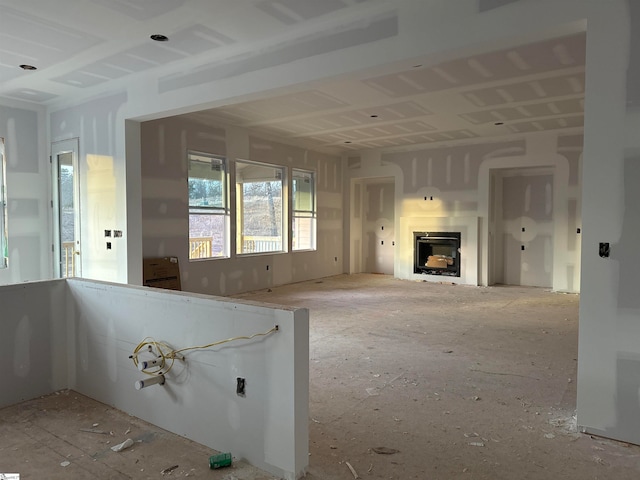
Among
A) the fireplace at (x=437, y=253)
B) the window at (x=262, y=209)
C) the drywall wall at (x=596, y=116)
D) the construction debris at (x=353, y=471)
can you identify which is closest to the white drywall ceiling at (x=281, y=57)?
the drywall wall at (x=596, y=116)

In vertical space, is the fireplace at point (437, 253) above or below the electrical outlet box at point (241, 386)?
above

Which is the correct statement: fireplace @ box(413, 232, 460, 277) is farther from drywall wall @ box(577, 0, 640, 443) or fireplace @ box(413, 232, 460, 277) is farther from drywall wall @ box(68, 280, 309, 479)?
drywall wall @ box(68, 280, 309, 479)

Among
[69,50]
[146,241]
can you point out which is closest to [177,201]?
[146,241]

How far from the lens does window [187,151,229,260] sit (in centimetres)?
727

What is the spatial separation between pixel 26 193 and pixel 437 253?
24.6 feet

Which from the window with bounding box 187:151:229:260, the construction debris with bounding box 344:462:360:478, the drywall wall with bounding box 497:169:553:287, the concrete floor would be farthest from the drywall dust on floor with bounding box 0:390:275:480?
the drywall wall with bounding box 497:169:553:287

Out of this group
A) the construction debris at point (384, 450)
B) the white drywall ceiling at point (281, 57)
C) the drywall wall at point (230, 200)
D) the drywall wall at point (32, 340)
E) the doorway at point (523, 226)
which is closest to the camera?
the construction debris at point (384, 450)

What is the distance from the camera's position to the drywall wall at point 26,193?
19.8ft

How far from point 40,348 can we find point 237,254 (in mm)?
4503

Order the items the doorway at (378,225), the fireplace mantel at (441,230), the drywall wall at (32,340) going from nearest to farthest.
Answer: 1. the drywall wall at (32,340)
2. the fireplace mantel at (441,230)
3. the doorway at (378,225)

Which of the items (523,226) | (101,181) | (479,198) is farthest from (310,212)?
(101,181)

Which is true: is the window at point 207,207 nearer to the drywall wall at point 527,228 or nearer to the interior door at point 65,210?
the interior door at point 65,210

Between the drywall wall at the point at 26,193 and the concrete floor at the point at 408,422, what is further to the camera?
the drywall wall at the point at 26,193

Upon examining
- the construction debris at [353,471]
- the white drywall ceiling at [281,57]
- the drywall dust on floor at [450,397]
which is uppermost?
the white drywall ceiling at [281,57]
